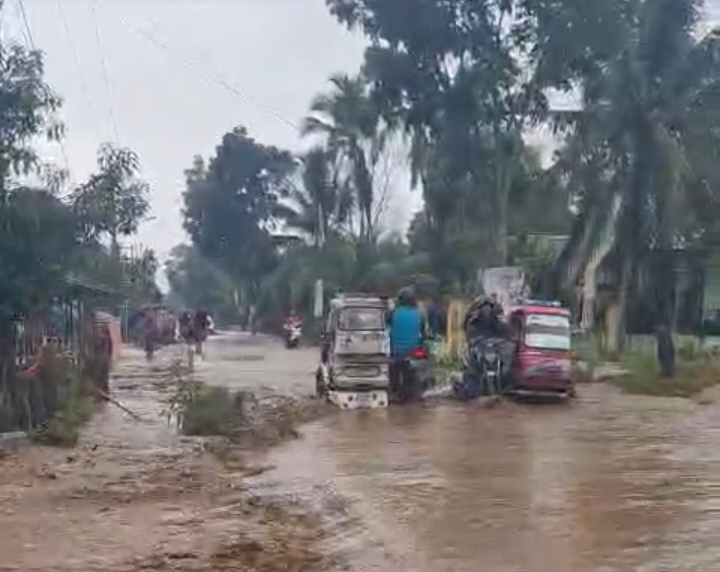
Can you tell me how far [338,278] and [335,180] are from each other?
15.6ft

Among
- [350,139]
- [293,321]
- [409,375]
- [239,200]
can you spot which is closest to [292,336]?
[293,321]

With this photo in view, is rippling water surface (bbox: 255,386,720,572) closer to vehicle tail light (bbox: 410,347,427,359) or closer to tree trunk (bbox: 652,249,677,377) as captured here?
vehicle tail light (bbox: 410,347,427,359)

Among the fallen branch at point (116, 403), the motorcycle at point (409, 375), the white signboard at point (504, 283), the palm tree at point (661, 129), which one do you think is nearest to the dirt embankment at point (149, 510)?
the fallen branch at point (116, 403)

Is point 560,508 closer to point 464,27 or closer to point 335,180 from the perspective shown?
point 464,27

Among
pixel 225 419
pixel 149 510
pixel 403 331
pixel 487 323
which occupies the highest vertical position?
pixel 487 323

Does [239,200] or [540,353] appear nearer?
[540,353]

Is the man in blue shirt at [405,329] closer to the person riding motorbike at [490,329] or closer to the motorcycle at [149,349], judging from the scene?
the person riding motorbike at [490,329]

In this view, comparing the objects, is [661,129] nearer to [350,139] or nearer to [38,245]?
[38,245]

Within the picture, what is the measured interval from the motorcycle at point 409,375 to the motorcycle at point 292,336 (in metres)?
25.7

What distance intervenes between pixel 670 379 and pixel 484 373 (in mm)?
5835

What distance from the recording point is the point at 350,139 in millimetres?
51750

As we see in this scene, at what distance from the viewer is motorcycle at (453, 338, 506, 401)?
76.5ft

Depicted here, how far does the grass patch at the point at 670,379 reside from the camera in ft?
86.4

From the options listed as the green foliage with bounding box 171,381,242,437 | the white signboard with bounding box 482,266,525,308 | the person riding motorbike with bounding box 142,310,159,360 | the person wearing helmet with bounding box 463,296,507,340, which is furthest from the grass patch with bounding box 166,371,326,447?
the person riding motorbike with bounding box 142,310,159,360
